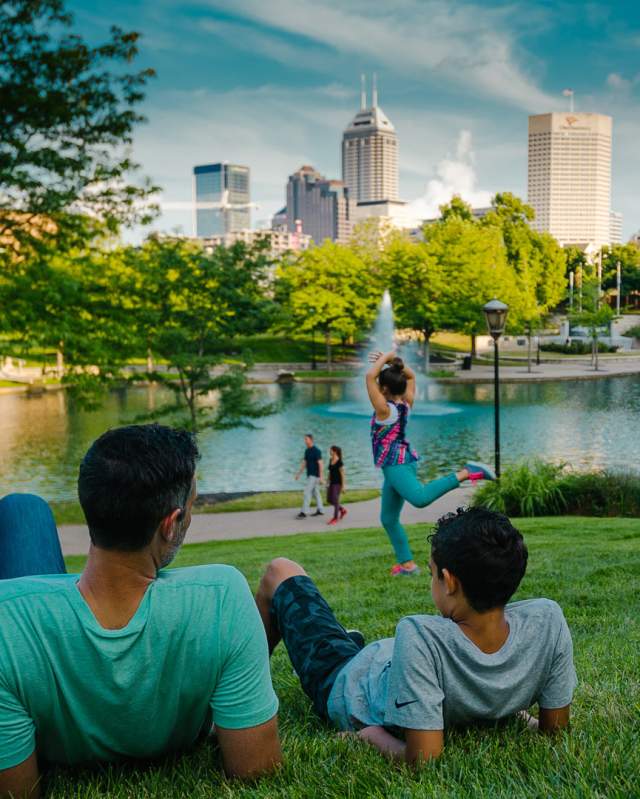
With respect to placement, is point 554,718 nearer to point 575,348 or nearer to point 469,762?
point 469,762

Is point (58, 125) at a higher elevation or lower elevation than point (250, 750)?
higher

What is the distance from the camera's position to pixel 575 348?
5981 cm

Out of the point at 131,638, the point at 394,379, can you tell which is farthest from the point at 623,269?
the point at 131,638

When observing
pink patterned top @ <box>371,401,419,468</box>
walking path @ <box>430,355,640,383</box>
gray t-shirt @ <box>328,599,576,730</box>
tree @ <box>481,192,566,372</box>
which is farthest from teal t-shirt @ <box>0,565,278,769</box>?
tree @ <box>481,192,566,372</box>

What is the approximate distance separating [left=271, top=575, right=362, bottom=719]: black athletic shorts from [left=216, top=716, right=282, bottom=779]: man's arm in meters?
0.65

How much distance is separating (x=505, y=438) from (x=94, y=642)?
77.3ft

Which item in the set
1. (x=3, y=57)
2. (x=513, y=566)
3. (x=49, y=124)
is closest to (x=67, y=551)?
(x=49, y=124)

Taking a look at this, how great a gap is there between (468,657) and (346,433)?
78.1 feet

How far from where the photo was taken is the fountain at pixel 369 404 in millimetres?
31641

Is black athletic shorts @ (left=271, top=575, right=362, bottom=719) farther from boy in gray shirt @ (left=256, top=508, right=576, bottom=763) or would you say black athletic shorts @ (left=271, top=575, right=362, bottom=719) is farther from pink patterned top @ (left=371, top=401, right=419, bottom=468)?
pink patterned top @ (left=371, top=401, right=419, bottom=468)

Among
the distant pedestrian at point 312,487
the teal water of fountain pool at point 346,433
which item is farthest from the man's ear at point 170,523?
the teal water of fountain pool at point 346,433

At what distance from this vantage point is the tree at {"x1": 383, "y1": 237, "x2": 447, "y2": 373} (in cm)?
4909

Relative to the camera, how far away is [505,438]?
80.8 feet

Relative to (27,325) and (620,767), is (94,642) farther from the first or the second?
(27,325)
